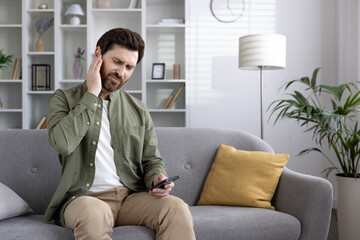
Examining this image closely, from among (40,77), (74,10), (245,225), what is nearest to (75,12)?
(74,10)

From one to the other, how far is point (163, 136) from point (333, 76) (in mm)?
2372

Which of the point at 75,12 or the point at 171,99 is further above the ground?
the point at 75,12

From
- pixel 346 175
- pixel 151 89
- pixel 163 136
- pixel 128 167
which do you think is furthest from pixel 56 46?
pixel 346 175

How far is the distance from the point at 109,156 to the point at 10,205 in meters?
0.50

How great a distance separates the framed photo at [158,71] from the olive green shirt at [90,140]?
218 centimetres

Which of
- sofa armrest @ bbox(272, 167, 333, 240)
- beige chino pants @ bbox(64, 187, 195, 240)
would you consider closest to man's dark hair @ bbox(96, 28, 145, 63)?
beige chino pants @ bbox(64, 187, 195, 240)

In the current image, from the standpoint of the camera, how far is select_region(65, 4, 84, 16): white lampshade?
13.3 ft

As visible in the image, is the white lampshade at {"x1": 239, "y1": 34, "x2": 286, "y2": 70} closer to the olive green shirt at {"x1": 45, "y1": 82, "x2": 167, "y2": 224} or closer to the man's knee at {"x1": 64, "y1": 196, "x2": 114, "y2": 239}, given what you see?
the olive green shirt at {"x1": 45, "y1": 82, "x2": 167, "y2": 224}

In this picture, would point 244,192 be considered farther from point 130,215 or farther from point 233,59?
point 233,59

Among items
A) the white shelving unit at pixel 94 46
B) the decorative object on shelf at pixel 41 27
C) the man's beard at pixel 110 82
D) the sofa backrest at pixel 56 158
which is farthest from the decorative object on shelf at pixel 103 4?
the man's beard at pixel 110 82

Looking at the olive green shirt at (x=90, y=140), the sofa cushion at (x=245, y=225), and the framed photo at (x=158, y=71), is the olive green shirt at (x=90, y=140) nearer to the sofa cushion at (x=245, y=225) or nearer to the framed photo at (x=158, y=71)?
the sofa cushion at (x=245, y=225)

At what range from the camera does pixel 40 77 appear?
418 centimetres

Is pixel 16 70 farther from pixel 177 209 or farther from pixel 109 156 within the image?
pixel 177 209

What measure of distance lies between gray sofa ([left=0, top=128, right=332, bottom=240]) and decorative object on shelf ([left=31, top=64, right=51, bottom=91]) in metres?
1.98
